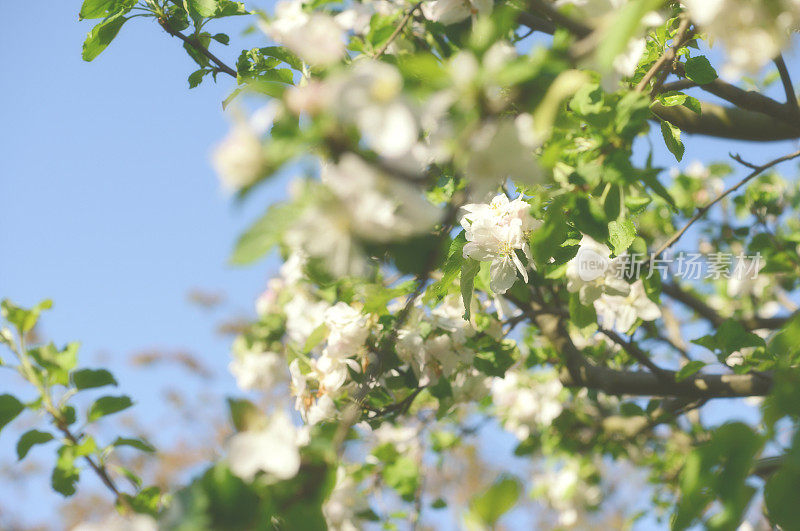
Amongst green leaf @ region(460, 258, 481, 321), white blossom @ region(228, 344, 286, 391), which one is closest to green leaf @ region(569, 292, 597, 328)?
green leaf @ region(460, 258, 481, 321)

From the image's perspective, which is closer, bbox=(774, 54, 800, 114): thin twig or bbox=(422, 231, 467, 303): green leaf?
bbox=(422, 231, 467, 303): green leaf

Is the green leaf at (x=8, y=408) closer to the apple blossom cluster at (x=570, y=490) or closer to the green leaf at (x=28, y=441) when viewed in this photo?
the green leaf at (x=28, y=441)

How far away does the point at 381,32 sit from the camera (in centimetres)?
162

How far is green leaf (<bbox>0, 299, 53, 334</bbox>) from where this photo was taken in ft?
4.77

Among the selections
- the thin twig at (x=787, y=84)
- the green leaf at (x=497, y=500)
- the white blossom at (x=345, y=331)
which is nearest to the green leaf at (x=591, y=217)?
the green leaf at (x=497, y=500)

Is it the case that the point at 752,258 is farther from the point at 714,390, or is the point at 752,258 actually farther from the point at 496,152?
the point at 496,152

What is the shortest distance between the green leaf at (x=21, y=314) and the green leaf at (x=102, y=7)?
688mm

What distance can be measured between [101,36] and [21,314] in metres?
0.69

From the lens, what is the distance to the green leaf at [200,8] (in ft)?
4.53

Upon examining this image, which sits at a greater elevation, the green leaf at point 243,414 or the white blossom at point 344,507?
the green leaf at point 243,414

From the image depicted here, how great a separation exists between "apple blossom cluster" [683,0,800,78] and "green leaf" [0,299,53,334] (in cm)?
151

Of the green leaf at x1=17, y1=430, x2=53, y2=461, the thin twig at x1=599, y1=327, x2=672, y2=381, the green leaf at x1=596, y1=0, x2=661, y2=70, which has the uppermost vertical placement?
the green leaf at x1=596, y1=0, x2=661, y2=70

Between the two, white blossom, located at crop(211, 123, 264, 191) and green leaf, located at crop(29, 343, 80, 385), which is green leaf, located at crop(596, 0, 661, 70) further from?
green leaf, located at crop(29, 343, 80, 385)

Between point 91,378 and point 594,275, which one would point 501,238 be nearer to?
point 594,275
